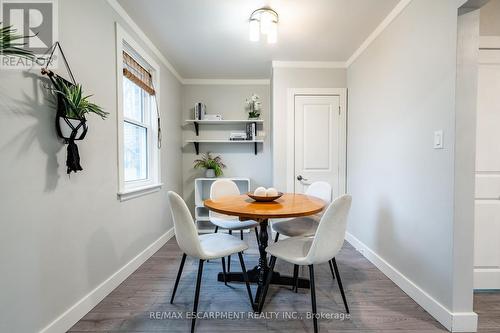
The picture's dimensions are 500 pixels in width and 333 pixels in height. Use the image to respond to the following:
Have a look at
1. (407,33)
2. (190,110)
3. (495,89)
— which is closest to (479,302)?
(495,89)

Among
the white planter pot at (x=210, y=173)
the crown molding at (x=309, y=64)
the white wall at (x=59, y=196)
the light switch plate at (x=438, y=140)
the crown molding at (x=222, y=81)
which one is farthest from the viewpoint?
the crown molding at (x=222, y=81)

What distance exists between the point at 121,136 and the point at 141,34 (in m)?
1.18

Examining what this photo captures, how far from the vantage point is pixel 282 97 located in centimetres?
314

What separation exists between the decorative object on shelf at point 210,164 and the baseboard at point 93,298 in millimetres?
1415

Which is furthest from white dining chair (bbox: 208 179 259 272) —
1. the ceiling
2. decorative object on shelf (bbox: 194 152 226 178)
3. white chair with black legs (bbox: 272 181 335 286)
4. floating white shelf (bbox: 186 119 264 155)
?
the ceiling

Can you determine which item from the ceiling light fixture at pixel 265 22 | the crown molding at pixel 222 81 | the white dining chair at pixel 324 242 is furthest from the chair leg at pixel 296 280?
the crown molding at pixel 222 81

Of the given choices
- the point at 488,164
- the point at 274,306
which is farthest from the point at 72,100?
the point at 488,164

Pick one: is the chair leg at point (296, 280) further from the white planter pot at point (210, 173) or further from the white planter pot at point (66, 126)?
the white planter pot at point (210, 173)

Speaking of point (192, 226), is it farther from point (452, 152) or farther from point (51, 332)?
point (452, 152)

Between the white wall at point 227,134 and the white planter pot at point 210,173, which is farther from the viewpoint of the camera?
the white wall at point 227,134

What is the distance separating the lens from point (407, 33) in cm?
189

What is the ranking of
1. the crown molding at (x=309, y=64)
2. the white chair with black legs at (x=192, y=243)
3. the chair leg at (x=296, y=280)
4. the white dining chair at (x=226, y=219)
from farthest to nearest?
1. the crown molding at (x=309, y=64)
2. the white dining chair at (x=226, y=219)
3. the chair leg at (x=296, y=280)
4. the white chair with black legs at (x=192, y=243)

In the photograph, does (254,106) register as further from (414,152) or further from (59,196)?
(59,196)

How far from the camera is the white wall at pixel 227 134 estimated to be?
12.5ft
